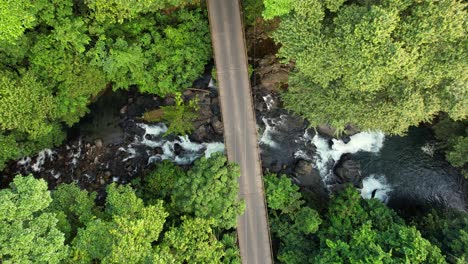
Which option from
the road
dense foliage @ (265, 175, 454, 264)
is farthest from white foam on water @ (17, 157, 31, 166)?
dense foliage @ (265, 175, 454, 264)

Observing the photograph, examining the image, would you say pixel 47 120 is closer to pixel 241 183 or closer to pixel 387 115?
pixel 241 183

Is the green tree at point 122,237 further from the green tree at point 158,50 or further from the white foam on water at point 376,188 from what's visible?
the white foam on water at point 376,188

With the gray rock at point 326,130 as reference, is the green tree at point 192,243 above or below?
below

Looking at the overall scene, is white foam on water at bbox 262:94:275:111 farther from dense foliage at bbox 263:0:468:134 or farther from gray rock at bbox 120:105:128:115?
gray rock at bbox 120:105:128:115

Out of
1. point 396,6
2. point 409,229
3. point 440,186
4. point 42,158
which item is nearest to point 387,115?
point 396,6

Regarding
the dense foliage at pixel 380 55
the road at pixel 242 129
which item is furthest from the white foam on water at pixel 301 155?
the dense foliage at pixel 380 55

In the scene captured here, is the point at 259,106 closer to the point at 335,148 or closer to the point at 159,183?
the point at 335,148
